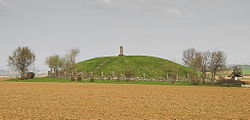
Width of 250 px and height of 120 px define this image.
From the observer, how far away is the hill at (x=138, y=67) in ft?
214

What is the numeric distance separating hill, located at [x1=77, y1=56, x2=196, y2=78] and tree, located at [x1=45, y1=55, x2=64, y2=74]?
1092 centimetres

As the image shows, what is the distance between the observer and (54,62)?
81.1 meters

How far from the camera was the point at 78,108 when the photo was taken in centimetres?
1767

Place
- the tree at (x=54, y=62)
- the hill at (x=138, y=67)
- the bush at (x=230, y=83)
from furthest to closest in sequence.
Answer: the tree at (x=54, y=62), the hill at (x=138, y=67), the bush at (x=230, y=83)

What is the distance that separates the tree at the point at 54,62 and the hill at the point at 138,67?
10918mm

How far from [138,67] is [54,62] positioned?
109ft

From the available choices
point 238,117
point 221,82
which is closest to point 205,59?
point 221,82

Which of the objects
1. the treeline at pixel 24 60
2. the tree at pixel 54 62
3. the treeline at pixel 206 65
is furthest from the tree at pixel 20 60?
the treeline at pixel 206 65

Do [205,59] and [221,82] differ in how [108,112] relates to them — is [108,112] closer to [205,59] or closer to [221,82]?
[221,82]

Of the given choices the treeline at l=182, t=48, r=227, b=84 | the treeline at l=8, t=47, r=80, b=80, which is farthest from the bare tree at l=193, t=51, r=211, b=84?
the treeline at l=8, t=47, r=80, b=80

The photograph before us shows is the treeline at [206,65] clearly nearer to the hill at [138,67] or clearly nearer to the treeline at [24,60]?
the hill at [138,67]

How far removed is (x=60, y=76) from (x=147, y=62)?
3138cm

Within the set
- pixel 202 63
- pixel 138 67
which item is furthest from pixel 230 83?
pixel 138 67

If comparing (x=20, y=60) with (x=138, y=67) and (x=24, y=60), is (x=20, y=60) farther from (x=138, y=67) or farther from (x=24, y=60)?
(x=138, y=67)
